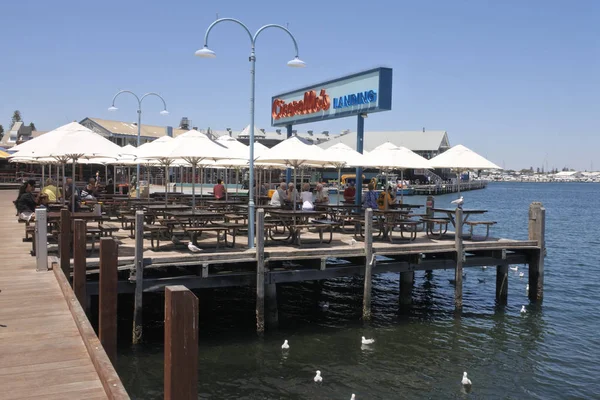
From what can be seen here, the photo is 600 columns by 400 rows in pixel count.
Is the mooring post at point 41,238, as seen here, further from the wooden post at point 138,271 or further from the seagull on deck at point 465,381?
the seagull on deck at point 465,381

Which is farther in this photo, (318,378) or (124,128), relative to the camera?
(124,128)

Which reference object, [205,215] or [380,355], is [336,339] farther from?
[205,215]

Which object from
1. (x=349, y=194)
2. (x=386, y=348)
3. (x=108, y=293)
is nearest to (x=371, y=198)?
(x=349, y=194)

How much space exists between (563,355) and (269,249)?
24.2 ft

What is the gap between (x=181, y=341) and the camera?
471 cm

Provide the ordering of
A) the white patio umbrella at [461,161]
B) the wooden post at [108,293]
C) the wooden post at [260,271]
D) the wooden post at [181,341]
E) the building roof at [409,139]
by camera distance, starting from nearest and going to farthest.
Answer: the wooden post at [181,341] < the wooden post at [108,293] < the wooden post at [260,271] < the white patio umbrella at [461,161] < the building roof at [409,139]

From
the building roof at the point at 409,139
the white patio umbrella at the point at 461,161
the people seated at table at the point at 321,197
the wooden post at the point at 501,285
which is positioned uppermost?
the building roof at the point at 409,139

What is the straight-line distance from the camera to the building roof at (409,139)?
93438 millimetres

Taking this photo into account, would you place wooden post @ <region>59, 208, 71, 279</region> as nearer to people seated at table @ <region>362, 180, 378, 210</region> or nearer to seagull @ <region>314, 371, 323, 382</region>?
seagull @ <region>314, 371, 323, 382</region>

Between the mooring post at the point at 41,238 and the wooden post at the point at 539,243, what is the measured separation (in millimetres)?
12989

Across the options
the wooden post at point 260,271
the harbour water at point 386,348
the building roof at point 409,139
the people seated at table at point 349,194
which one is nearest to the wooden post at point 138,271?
the harbour water at point 386,348

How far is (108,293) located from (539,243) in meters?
12.7

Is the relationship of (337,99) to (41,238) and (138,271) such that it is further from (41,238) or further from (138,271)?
(41,238)

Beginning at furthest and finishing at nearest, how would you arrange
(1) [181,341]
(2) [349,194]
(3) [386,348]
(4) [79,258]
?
(2) [349,194] < (3) [386,348] < (4) [79,258] < (1) [181,341]
